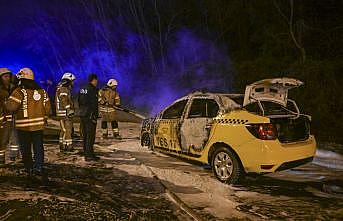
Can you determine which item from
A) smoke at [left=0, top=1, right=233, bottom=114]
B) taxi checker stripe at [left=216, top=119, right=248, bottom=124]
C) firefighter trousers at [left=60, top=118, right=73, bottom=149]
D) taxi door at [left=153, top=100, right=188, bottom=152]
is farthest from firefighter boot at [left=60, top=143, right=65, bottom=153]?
smoke at [left=0, top=1, right=233, bottom=114]

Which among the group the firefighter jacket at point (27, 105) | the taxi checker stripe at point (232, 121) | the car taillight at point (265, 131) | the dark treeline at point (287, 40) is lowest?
the car taillight at point (265, 131)

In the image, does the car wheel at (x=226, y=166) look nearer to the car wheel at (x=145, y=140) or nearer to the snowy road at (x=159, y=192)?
the snowy road at (x=159, y=192)

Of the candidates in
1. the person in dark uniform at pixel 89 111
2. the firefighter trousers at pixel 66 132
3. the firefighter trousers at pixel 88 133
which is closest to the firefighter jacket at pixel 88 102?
the person in dark uniform at pixel 89 111

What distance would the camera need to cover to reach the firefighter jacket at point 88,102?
836 cm

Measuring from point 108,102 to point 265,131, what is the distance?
6.62 meters

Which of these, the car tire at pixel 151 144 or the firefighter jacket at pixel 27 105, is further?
the car tire at pixel 151 144

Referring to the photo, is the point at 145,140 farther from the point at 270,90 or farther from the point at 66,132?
the point at 270,90

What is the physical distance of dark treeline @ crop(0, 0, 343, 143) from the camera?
14.3 m

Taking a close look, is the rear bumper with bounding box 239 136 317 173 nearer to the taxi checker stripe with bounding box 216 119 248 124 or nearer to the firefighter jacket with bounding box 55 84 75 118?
the taxi checker stripe with bounding box 216 119 248 124

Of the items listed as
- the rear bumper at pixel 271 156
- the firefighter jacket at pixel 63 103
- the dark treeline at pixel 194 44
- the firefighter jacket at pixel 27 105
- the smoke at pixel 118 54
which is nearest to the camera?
the rear bumper at pixel 271 156

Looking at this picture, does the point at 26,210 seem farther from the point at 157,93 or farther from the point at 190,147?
the point at 157,93

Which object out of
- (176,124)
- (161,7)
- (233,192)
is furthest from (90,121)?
(161,7)

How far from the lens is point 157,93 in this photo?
82.8 feet

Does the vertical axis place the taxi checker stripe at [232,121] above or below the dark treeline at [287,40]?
below
